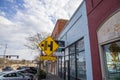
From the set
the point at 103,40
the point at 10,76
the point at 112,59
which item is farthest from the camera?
the point at 10,76

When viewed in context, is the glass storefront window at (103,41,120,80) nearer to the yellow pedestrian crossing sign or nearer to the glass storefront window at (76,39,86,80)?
the yellow pedestrian crossing sign

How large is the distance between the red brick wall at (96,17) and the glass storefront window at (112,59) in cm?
53

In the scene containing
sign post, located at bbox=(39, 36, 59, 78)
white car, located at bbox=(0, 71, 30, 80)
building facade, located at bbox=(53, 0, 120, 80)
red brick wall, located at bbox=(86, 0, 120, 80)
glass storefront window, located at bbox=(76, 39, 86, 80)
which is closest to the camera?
building facade, located at bbox=(53, 0, 120, 80)

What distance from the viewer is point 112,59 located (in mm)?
6422

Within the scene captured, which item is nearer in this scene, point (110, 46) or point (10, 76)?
point (110, 46)

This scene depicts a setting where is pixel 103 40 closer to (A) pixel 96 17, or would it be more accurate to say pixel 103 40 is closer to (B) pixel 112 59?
(B) pixel 112 59

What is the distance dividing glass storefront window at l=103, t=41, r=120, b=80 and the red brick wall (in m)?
0.53

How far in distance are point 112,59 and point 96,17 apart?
2546mm

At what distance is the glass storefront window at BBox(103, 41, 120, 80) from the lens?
5.99 meters

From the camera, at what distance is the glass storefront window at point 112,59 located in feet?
19.7

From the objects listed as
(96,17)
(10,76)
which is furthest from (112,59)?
(10,76)

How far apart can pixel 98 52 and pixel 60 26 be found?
17.0m

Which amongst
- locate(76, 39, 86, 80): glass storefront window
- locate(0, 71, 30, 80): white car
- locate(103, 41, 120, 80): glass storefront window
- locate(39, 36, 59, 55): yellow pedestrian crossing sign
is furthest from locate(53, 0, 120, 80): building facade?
locate(0, 71, 30, 80): white car

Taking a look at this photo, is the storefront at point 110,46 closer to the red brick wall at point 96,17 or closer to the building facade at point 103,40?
the building facade at point 103,40
